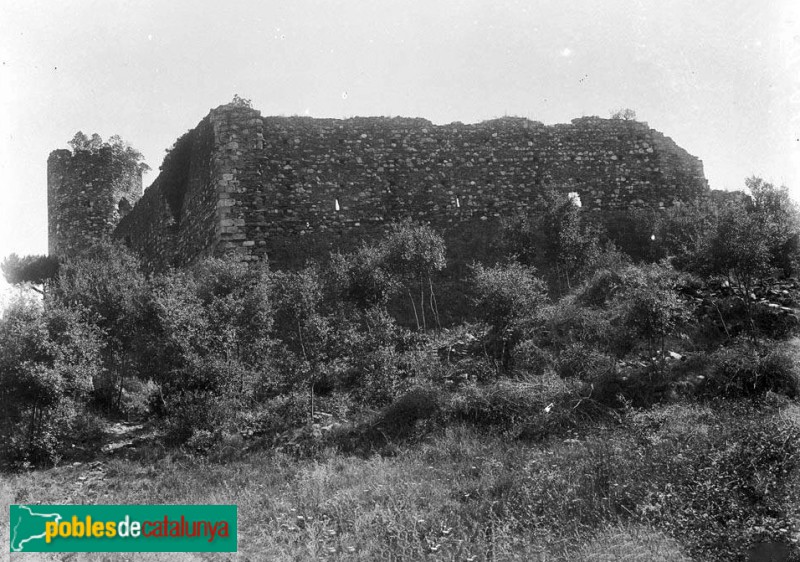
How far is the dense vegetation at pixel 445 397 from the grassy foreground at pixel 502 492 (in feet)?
0.15

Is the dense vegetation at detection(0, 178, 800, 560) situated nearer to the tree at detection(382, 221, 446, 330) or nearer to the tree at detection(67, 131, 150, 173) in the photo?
the tree at detection(382, 221, 446, 330)

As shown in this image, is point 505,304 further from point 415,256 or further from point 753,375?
point 753,375

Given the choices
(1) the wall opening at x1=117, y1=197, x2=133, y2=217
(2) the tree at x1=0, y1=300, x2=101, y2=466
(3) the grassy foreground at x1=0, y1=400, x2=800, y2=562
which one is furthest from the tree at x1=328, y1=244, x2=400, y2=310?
(1) the wall opening at x1=117, y1=197, x2=133, y2=217

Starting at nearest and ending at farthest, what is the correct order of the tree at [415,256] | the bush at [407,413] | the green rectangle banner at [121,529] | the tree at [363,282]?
the green rectangle banner at [121,529] → the bush at [407,413] → the tree at [363,282] → the tree at [415,256]

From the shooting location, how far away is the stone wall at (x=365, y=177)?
20.3m

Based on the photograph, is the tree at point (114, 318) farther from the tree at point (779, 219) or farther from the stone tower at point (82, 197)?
the tree at point (779, 219)

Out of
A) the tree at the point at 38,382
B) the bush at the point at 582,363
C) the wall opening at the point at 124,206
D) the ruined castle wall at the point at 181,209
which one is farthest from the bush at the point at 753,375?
the wall opening at the point at 124,206

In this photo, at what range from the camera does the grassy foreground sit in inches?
329

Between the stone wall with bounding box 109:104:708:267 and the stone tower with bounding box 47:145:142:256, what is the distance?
3586 mm

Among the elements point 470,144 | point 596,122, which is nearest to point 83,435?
point 470,144

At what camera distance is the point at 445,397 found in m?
13.9

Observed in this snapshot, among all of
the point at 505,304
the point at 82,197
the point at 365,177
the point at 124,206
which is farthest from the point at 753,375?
the point at 82,197

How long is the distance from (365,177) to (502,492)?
1368 centimetres

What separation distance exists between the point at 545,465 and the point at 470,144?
47.6ft
